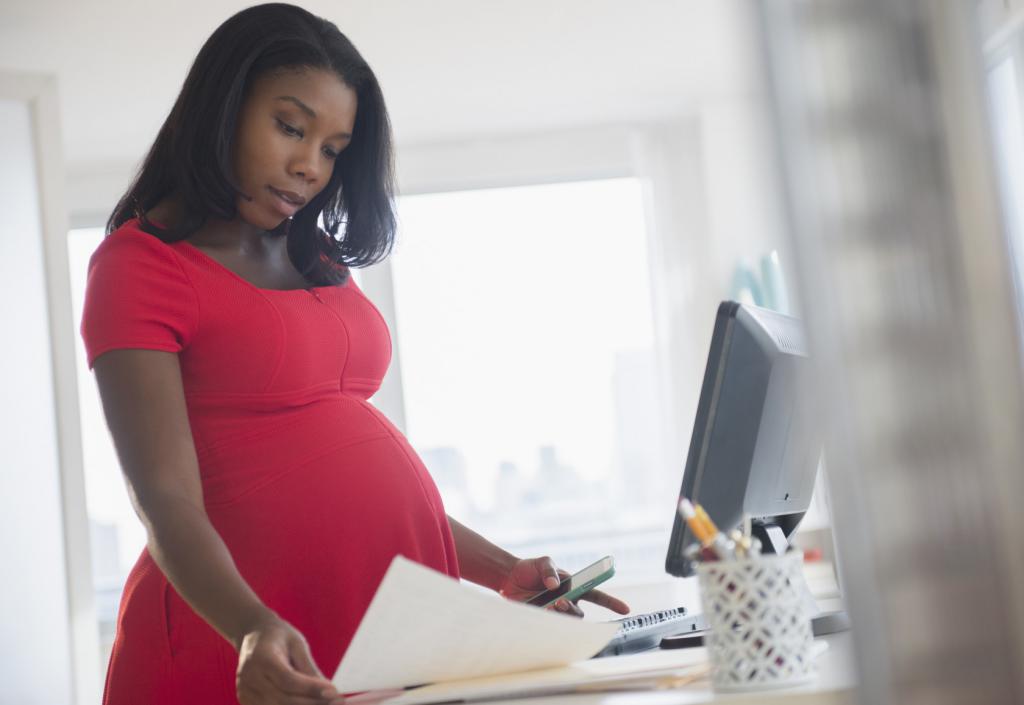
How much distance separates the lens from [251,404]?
3.56 feet

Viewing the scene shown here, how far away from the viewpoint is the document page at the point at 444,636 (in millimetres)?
719

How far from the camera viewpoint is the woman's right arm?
792 mm

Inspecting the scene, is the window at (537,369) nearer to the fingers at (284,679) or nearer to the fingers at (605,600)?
the fingers at (605,600)

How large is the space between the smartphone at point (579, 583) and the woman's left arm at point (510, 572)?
0.01 metres

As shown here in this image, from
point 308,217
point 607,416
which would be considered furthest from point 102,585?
point 308,217

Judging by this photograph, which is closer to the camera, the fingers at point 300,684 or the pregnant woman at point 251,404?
the fingers at point 300,684

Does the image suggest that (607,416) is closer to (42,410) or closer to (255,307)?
→ (42,410)

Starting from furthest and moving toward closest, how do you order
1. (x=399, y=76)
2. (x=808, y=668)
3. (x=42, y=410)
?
1. (x=399, y=76)
2. (x=42, y=410)
3. (x=808, y=668)

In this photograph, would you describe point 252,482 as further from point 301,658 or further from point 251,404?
point 301,658

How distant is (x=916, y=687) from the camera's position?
481 mm

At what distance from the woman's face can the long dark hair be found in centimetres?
2

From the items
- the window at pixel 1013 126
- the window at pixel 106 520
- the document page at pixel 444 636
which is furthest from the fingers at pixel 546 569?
the window at pixel 106 520

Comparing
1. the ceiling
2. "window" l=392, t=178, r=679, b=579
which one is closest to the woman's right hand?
the ceiling

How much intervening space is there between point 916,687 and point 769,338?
590mm
